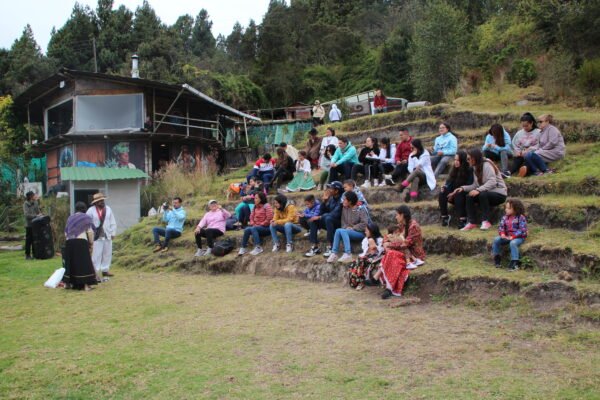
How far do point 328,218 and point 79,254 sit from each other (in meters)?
4.34

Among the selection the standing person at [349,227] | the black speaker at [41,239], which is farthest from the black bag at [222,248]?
the black speaker at [41,239]

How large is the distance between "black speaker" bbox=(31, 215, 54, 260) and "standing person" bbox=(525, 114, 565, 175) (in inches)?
440

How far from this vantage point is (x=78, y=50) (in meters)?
42.5

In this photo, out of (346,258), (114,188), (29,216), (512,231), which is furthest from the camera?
(114,188)

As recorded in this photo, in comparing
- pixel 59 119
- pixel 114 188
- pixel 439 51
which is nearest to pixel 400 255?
pixel 114 188

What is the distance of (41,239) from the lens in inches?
512


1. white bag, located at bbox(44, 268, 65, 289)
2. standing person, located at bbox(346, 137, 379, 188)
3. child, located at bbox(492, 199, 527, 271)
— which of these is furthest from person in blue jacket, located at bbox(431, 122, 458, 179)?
white bag, located at bbox(44, 268, 65, 289)

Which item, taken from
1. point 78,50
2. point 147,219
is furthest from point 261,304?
point 78,50

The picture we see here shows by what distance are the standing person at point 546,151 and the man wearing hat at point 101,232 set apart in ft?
26.6

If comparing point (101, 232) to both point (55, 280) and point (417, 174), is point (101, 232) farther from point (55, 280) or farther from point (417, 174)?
point (417, 174)

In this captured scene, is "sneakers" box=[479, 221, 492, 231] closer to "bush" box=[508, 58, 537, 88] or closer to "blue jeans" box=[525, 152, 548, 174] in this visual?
"blue jeans" box=[525, 152, 548, 174]

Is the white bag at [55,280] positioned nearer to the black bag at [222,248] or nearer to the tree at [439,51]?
the black bag at [222,248]

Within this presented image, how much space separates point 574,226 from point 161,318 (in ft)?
20.2

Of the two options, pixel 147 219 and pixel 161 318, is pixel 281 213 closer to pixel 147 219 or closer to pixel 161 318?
pixel 161 318
